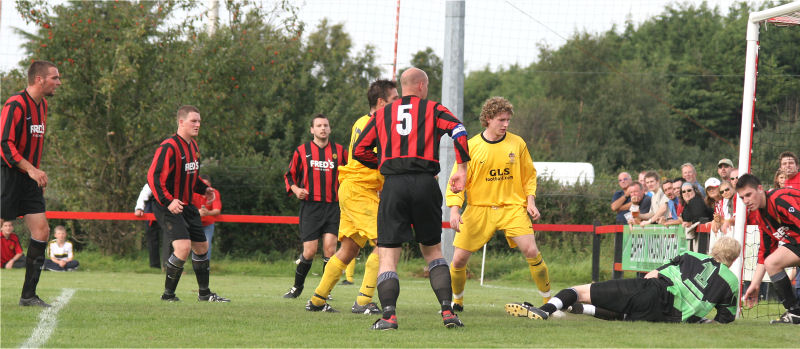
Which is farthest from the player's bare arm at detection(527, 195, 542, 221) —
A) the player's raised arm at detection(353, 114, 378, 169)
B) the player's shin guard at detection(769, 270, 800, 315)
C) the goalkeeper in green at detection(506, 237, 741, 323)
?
the player's shin guard at detection(769, 270, 800, 315)

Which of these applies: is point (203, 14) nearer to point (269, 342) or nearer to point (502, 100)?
point (502, 100)

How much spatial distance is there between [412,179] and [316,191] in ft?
12.3

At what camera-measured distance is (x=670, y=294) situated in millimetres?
7586

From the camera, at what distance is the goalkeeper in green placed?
7496 millimetres

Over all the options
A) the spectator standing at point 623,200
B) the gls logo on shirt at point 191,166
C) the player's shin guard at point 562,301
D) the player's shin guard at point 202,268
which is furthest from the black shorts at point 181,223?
the spectator standing at point 623,200

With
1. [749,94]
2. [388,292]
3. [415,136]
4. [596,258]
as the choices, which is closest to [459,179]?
[415,136]

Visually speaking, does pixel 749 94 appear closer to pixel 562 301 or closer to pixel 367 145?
pixel 562 301

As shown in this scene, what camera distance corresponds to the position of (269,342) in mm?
5832

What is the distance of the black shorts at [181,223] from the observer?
29.4ft

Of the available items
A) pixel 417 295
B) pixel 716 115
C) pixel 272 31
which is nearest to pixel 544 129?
pixel 716 115

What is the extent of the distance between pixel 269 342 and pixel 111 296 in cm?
484

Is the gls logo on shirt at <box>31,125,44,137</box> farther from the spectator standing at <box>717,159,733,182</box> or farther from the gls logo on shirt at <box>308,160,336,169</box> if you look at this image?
the spectator standing at <box>717,159,733,182</box>

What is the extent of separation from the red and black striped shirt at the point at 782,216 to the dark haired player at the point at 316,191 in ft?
14.9

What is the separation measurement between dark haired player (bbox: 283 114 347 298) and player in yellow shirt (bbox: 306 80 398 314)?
1574 mm
